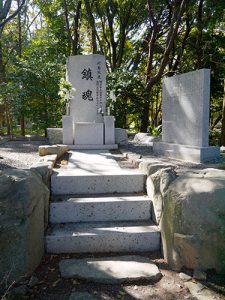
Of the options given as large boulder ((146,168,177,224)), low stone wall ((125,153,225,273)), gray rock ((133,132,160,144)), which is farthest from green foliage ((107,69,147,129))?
low stone wall ((125,153,225,273))

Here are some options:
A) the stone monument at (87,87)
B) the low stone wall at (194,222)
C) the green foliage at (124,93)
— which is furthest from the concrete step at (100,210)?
the green foliage at (124,93)

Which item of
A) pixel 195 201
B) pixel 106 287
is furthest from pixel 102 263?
pixel 195 201

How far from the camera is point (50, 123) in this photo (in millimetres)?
10133

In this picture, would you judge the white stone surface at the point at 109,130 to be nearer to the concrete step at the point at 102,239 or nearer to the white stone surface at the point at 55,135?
the white stone surface at the point at 55,135

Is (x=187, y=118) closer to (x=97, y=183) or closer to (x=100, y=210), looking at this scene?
(x=97, y=183)

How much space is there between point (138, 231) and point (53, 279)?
1042mm

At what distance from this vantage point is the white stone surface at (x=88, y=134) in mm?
7582

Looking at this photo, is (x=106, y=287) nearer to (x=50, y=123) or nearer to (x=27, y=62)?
(x=50, y=123)

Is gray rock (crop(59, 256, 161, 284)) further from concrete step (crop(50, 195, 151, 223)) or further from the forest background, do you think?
the forest background

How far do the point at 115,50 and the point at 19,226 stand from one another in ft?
47.7

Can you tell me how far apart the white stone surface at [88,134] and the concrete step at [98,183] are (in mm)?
3737

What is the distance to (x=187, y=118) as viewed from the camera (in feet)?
19.5

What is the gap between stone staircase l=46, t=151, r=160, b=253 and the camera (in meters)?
3.18

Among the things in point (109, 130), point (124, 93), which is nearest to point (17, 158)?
point (109, 130)
